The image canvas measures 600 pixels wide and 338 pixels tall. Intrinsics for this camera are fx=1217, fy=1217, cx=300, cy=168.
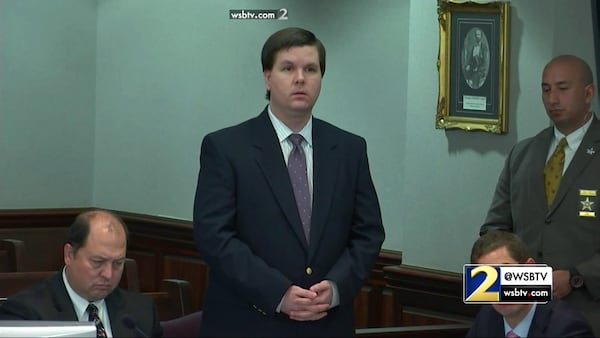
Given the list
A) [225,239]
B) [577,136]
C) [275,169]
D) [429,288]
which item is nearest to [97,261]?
[225,239]

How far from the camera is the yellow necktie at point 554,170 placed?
15.3 feet

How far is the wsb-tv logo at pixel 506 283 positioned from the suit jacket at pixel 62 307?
1.07 meters

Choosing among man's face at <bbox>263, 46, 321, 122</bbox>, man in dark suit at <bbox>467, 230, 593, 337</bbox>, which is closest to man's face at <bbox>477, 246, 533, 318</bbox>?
man in dark suit at <bbox>467, 230, 593, 337</bbox>

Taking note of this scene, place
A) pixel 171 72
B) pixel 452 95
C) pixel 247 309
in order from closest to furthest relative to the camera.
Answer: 1. pixel 247 309
2. pixel 452 95
3. pixel 171 72

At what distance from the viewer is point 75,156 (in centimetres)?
845

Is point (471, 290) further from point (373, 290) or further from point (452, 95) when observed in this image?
point (373, 290)

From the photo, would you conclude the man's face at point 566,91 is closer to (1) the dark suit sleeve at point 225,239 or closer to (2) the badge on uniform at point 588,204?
(2) the badge on uniform at point 588,204

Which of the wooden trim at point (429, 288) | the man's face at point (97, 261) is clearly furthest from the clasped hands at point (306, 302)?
the wooden trim at point (429, 288)

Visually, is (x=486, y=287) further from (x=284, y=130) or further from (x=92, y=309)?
(x=284, y=130)

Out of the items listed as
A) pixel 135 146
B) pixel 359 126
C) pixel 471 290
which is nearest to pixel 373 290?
pixel 359 126

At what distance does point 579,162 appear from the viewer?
460 cm

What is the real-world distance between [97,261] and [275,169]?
0.69m

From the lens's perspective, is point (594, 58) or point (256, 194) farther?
point (594, 58)

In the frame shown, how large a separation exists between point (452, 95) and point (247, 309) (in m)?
2.19
